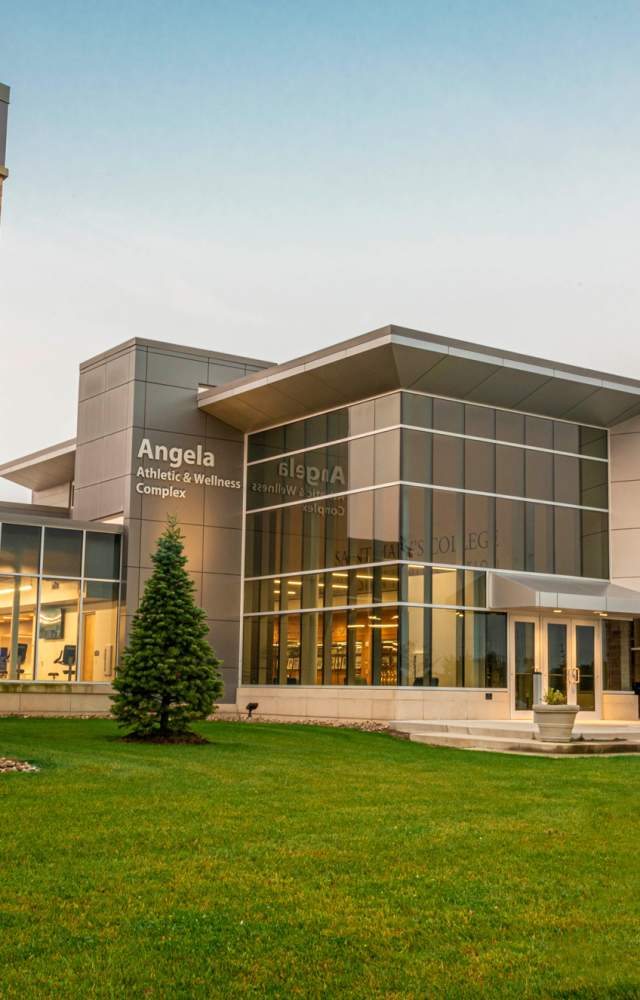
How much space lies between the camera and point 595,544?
100 feet

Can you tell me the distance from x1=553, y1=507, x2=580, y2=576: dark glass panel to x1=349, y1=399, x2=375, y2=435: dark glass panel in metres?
5.68

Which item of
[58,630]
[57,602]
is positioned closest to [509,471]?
[57,602]

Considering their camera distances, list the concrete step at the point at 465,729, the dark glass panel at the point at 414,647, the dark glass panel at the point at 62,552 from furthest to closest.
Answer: the dark glass panel at the point at 62,552
the dark glass panel at the point at 414,647
the concrete step at the point at 465,729

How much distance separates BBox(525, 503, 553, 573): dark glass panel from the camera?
2934cm

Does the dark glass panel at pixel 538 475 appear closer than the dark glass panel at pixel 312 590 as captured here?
No

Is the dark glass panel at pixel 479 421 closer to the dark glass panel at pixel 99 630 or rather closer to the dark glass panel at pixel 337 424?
the dark glass panel at pixel 337 424

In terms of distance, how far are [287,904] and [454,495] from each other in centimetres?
2126

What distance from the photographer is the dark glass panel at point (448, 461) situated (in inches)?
1110

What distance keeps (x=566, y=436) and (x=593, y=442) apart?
0.99 m

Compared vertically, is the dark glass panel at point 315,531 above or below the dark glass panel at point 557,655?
above

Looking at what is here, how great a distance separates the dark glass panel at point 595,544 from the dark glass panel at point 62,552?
45.8 ft

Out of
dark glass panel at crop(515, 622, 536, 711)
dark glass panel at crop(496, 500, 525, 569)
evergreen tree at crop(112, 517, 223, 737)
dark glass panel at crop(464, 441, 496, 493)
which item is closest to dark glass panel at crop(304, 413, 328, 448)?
dark glass panel at crop(464, 441, 496, 493)

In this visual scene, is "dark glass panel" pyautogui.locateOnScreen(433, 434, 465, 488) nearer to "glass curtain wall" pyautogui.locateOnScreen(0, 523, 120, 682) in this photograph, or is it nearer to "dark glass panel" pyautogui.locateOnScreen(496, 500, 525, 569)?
"dark glass panel" pyautogui.locateOnScreen(496, 500, 525, 569)

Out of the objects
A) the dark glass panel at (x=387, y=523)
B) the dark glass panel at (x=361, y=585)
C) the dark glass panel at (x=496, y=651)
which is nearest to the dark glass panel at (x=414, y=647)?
the dark glass panel at (x=361, y=585)
